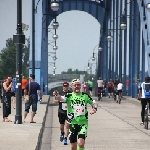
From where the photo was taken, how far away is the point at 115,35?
74.3 meters

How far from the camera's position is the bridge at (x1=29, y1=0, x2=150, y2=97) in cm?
4096

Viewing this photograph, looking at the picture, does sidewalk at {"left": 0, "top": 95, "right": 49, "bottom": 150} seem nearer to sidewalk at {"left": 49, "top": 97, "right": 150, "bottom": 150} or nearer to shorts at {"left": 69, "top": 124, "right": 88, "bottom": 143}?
Answer: sidewalk at {"left": 49, "top": 97, "right": 150, "bottom": 150}

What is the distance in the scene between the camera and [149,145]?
1559 centimetres

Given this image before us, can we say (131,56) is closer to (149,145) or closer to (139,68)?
(139,68)

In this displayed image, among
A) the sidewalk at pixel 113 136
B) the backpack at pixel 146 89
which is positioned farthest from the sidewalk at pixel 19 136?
the backpack at pixel 146 89

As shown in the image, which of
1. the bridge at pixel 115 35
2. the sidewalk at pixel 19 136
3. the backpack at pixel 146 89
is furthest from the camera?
the bridge at pixel 115 35

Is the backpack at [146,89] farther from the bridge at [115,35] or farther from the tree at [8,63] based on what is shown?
the tree at [8,63]

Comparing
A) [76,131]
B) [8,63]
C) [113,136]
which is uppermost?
[8,63]

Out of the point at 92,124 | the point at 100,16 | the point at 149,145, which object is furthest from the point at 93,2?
the point at 149,145

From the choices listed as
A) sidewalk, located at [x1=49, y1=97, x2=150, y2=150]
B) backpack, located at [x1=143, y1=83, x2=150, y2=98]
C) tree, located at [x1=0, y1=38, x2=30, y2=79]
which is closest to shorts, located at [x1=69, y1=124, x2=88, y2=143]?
sidewalk, located at [x1=49, y1=97, x2=150, y2=150]

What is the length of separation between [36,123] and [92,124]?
2595 millimetres

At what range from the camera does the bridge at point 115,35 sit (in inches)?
1613

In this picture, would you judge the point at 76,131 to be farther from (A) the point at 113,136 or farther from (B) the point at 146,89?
(B) the point at 146,89

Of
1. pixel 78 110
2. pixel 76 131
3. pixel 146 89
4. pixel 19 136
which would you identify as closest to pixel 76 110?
pixel 78 110
